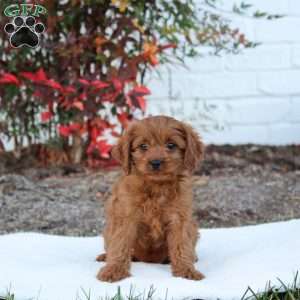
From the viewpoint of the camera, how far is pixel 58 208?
17.8ft

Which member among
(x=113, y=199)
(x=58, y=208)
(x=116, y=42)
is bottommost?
(x=58, y=208)

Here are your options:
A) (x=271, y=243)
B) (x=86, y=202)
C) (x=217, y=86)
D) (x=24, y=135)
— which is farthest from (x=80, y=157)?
(x=271, y=243)

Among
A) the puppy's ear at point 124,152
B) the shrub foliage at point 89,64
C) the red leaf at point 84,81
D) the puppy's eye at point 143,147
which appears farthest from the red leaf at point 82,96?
the puppy's eye at point 143,147

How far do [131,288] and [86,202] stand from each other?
2.43m

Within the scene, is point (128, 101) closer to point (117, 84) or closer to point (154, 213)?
point (117, 84)

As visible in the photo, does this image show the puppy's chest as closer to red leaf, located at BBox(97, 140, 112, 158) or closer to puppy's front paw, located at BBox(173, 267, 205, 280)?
puppy's front paw, located at BBox(173, 267, 205, 280)

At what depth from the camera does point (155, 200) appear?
3.35 meters

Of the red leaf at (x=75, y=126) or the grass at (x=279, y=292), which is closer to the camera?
the grass at (x=279, y=292)

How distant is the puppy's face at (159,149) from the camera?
3223mm

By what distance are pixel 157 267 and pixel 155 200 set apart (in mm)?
370

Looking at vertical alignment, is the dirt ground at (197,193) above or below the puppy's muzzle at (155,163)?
below

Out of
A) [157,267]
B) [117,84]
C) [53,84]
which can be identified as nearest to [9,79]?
[53,84]

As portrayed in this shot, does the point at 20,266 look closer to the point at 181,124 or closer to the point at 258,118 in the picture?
the point at 181,124

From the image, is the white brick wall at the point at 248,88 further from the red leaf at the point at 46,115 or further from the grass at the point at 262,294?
the grass at the point at 262,294
